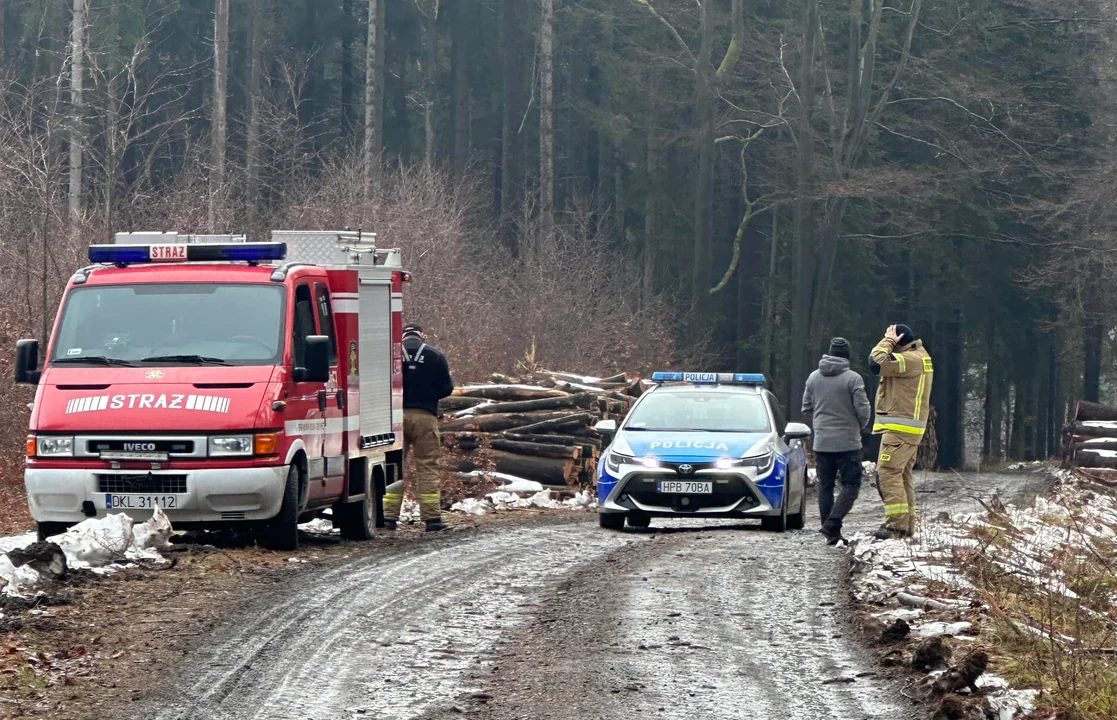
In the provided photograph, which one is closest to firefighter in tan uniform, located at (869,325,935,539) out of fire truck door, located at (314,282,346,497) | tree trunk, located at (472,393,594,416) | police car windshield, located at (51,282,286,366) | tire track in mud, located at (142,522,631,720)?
tire track in mud, located at (142,522,631,720)

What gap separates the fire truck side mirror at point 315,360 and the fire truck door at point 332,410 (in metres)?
0.78

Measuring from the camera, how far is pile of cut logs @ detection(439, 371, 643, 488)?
22.0 metres

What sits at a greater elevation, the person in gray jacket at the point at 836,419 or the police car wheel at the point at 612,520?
the person in gray jacket at the point at 836,419

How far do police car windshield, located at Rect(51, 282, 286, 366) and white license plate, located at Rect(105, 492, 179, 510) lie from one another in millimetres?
1106

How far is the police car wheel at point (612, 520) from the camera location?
1614cm

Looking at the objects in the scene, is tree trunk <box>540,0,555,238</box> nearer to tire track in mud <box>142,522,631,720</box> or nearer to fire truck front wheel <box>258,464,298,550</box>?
fire truck front wheel <box>258,464,298,550</box>

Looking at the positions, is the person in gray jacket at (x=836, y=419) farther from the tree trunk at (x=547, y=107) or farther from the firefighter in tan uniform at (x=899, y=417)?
the tree trunk at (x=547, y=107)

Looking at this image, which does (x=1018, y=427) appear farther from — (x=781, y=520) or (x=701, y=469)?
(x=701, y=469)

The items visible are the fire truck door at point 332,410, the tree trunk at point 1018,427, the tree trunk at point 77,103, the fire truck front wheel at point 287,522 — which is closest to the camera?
the fire truck front wheel at point 287,522

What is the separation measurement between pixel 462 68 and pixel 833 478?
145ft

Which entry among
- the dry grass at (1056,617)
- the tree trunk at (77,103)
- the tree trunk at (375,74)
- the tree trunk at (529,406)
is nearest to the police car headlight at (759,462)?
the dry grass at (1056,617)

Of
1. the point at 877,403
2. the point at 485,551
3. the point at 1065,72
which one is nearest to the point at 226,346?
the point at 485,551

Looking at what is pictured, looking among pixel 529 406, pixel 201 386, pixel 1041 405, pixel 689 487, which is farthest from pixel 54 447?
pixel 1041 405

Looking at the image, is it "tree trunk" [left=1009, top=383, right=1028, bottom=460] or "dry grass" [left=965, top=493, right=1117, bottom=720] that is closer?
"dry grass" [left=965, top=493, right=1117, bottom=720]
